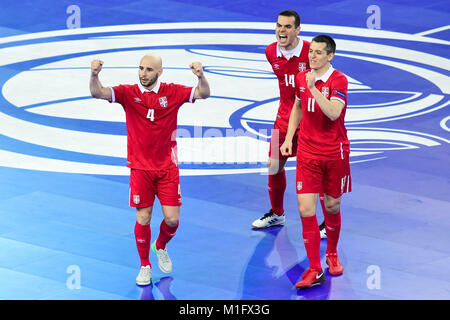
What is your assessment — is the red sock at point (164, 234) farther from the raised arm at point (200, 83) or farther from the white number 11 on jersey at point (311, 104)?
the white number 11 on jersey at point (311, 104)

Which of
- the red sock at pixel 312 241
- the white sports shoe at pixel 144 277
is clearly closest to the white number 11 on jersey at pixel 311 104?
the red sock at pixel 312 241

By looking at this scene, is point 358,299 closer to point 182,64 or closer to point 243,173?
point 243,173

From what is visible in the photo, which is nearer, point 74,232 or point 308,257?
point 308,257

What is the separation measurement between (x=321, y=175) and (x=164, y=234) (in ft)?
5.00

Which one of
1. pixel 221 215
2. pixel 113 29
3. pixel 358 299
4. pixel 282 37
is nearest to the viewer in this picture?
pixel 358 299

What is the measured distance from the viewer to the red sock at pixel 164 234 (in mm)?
8327

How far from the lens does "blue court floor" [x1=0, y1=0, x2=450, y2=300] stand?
331 inches

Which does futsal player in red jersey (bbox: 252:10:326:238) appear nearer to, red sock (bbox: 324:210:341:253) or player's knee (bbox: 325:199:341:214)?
red sock (bbox: 324:210:341:253)

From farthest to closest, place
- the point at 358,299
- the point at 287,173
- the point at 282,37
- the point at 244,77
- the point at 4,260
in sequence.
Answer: the point at 244,77, the point at 287,173, the point at 282,37, the point at 4,260, the point at 358,299

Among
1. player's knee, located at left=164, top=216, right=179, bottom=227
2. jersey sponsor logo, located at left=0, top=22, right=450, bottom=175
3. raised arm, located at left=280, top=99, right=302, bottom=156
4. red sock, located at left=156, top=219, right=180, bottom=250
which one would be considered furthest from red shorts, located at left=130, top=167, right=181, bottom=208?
jersey sponsor logo, located at left=0, top=22, right=450, bottom=175

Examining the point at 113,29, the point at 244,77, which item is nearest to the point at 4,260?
the point at 244,77

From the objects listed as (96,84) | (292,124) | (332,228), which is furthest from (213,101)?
(96,84)

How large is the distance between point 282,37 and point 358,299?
276 centimetres

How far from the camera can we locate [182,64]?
1566cm
